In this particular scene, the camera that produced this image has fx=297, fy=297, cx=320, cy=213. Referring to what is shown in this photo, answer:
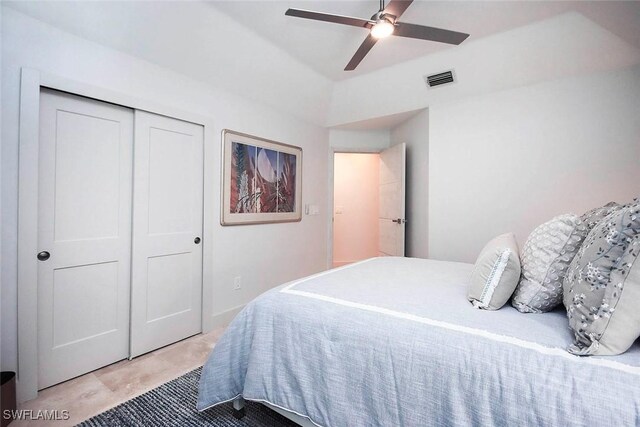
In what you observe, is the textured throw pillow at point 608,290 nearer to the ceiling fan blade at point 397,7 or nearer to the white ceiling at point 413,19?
the ceiling fan blade at point 397,7

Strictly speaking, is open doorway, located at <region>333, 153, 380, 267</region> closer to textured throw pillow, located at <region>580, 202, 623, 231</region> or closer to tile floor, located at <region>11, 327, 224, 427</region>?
tile floor, located at <region>11, 327, 224, 427</region>

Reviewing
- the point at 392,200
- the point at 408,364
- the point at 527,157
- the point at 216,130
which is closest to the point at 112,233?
the point at 216,130

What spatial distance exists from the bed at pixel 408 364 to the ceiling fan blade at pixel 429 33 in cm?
153

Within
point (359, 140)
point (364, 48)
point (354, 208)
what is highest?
point (364, 48)

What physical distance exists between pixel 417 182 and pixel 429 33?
1.93 meters

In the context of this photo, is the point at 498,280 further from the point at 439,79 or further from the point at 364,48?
the point at 439,79

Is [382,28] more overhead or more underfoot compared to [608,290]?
more overhead

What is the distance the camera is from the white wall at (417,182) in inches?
132

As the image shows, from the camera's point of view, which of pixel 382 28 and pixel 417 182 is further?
A: pixel 417 182

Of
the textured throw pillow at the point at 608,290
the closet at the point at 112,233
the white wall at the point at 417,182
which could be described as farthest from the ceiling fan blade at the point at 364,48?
the textured throw pillow at the point at 608,290

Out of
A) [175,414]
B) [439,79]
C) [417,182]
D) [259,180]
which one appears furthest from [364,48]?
[175,414]

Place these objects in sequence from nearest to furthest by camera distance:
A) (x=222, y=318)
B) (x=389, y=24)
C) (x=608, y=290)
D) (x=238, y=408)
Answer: (x=608, y=290), (x=238, y=408), (x=389, y=24), (x=222, y=318)

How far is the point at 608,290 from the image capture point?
0.92 m

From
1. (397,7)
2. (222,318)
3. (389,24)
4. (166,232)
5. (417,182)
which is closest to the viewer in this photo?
(397,7)
